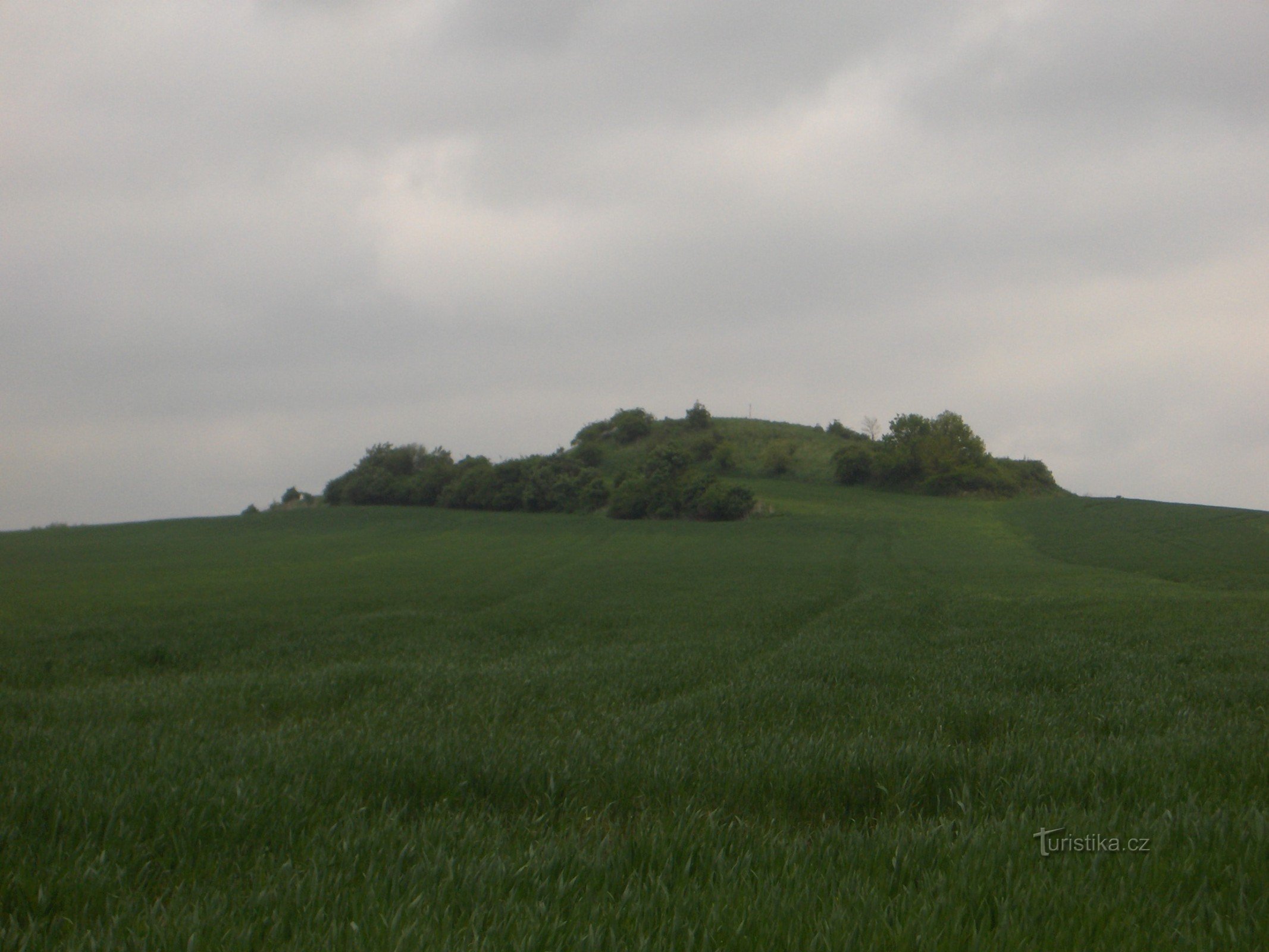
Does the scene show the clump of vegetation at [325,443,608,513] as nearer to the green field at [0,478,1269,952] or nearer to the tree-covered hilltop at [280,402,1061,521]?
the tree-covered hilltop at [280,402,1061,521]

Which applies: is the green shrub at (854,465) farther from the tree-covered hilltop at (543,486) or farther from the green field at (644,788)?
the green field at (644,788)

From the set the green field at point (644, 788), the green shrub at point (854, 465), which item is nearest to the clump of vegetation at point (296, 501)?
the green shrub at point (854, 465)

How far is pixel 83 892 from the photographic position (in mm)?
3746

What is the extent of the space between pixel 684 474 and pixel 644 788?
85036 millimetres

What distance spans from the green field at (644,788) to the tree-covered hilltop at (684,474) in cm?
6935

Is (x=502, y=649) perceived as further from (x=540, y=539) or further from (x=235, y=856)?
(x=540, y=539)

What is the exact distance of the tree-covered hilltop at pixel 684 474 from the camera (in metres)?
88.1

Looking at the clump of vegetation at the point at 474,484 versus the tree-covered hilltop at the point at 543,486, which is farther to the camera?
the clump of vegetation at the point at 474,484

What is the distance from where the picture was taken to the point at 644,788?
5.50 meters

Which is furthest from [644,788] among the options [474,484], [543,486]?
[474,484]

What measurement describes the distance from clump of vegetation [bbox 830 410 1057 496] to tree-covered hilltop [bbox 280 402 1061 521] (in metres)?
0.17

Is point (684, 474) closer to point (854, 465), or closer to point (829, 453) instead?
point (854, 465)

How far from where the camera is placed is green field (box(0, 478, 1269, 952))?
3.28 meters

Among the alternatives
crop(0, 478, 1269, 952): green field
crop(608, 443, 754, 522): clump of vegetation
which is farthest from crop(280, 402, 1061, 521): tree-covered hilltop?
crop(0, 478, 1269, 952): green field
